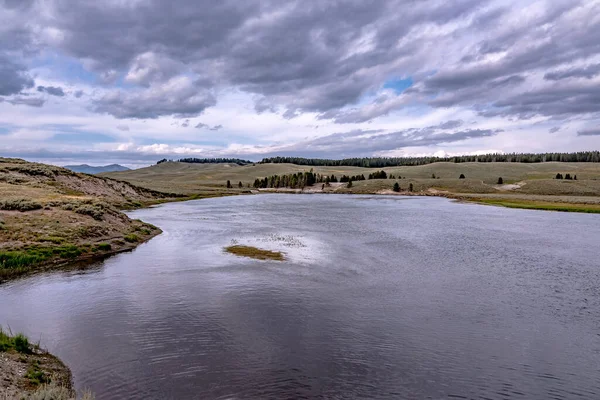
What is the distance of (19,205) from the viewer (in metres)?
33.6

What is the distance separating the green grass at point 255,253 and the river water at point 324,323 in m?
1.16

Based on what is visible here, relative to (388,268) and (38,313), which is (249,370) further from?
(388,268)

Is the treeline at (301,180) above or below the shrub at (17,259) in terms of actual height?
above

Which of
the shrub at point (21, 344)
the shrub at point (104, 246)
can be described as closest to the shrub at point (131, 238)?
the shrub at point (104, 246)

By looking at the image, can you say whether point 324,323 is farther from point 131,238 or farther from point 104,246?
point 131,238

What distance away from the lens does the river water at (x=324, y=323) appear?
11562mm

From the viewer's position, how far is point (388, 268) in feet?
84.8

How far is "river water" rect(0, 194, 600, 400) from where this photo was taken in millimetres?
11562

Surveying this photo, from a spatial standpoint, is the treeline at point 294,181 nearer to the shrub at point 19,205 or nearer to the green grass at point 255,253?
the shrub at point 19,205

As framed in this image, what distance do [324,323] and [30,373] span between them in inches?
394

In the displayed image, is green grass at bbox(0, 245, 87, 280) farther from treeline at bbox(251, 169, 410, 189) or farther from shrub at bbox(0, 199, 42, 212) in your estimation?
treeline at bbox(251, 169, 410, 189)

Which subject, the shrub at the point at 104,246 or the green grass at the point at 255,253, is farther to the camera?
the shrub at the point at 104,246

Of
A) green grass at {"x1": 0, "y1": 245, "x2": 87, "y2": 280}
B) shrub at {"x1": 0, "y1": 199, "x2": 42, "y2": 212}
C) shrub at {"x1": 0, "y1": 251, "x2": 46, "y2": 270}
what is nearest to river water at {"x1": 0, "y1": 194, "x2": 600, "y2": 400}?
green grass at {"x1": 0, "y1": 245, "x2": 87, "y2": 280}

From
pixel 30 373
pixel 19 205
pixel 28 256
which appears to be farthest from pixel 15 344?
pixel 19 205
